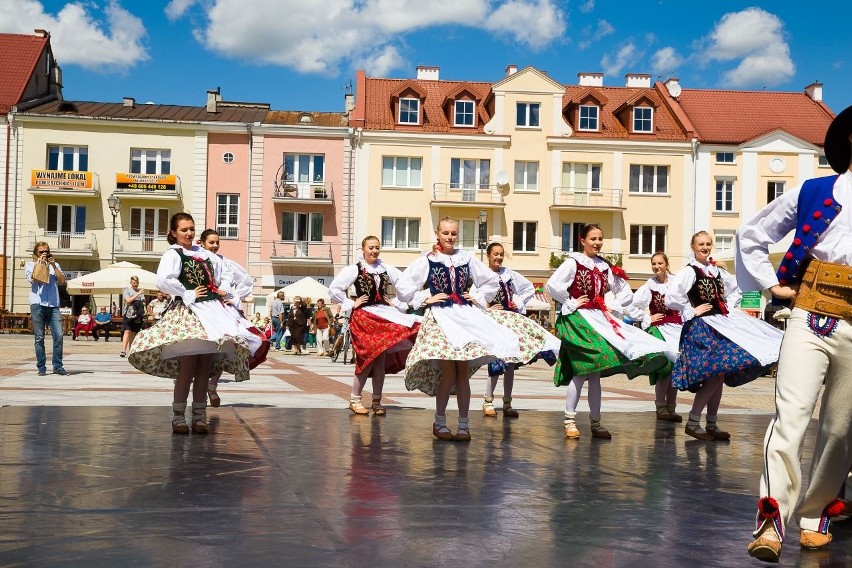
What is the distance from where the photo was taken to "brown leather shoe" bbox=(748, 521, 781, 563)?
4.38 m

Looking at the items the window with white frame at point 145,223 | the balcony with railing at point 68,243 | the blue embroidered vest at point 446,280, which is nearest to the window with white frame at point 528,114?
→ the window with white frame at point 145,223

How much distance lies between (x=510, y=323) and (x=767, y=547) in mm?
5561

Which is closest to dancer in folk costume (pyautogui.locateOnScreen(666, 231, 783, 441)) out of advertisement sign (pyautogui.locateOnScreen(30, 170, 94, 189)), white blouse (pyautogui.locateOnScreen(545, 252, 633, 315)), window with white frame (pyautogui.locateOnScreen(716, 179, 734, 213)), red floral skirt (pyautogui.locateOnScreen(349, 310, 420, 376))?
white blouse (pyautogui.locateOnScreen(545, 252, 633, 315))

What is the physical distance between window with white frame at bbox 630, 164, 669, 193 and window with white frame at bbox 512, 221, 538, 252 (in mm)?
5382

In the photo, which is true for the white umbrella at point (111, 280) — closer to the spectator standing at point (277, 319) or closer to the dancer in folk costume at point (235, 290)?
the spectator standing at point (277, 319)

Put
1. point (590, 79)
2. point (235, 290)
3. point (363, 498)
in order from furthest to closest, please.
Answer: point (590, 79) → point (235, 290) → point (363, 498)

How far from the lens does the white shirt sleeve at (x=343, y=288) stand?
34.8 feet

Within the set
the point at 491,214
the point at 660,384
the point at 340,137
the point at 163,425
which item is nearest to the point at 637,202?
the point at 491,214

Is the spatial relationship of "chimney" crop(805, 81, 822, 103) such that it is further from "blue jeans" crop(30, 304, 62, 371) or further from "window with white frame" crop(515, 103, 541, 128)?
"blue jeans" crop(30, 304, 62, 371)

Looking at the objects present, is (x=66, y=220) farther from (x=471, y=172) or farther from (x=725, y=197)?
(x=725, y=197)

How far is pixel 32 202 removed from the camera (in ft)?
153

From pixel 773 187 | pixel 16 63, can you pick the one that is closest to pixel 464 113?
pixel 773 187

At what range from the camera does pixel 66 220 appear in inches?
1857

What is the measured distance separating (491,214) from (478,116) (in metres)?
5.01
